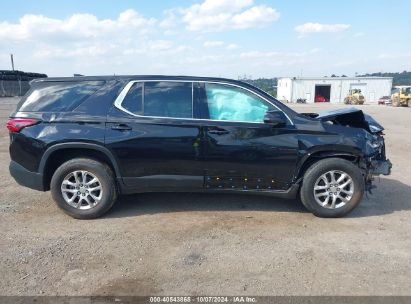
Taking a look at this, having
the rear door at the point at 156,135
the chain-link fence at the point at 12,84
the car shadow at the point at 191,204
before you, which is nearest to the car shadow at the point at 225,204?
the car shadow at the point at 191,204

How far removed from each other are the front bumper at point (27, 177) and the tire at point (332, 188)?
3448 millimetres

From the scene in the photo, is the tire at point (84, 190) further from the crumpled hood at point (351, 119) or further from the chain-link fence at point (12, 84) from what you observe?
the chain-link fence at point (12, 84)

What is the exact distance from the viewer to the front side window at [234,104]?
14.8ft

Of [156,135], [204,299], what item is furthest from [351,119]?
[204,299]

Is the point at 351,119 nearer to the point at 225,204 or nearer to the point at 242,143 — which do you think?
the point at 242,143

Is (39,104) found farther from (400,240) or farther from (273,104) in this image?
(400,240)

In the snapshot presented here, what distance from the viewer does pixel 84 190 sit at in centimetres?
453

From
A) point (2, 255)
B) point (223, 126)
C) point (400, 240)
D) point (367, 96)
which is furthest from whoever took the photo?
point (367, 96)

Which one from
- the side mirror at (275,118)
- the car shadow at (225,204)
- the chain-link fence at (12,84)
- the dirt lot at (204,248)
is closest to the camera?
the dirt lot at (204,248)

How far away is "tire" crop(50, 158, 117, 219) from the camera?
4.49 metres

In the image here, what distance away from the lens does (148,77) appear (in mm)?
4609

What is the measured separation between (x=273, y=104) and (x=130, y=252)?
252cm

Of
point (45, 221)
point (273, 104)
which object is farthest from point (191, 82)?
point (45, 221)

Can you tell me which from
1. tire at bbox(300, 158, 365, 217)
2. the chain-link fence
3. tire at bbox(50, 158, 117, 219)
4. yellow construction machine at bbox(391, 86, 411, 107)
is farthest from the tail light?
yellow construction machine at bbox(391, 86, 411, 107)
